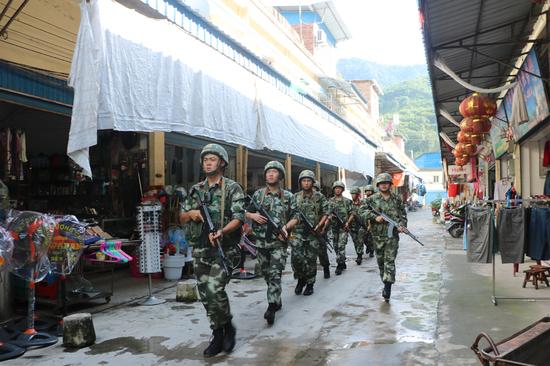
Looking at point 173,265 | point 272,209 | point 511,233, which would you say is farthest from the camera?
point 173,265

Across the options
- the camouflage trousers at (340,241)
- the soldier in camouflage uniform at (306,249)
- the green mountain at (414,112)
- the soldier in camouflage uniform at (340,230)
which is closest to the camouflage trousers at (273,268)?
the soldier in camouflage uniform at (306,249)

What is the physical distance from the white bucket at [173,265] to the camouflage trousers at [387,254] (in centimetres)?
356

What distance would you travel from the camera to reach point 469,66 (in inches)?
403

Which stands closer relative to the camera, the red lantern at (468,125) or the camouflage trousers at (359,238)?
the red lantern at (468,125)

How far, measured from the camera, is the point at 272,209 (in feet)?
20.4

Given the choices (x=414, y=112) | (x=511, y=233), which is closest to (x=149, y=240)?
(x=511, y=233)

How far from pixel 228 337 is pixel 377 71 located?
373ft

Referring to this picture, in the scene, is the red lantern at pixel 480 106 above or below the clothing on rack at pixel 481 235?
above

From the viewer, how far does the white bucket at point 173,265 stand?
873cm

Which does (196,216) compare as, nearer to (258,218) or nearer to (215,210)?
(215,210)

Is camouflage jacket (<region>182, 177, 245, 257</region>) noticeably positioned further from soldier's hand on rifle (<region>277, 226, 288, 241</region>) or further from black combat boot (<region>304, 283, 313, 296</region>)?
black combat boot (<region>304, 283, 313, 296</region>)

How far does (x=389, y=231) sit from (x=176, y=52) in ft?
13.0

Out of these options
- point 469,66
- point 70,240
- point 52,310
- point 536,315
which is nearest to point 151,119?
point 70,240

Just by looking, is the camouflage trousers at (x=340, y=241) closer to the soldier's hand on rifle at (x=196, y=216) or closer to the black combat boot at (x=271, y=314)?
the black combat boot at (x=271, y=314)
